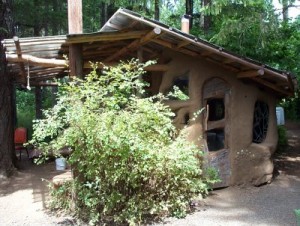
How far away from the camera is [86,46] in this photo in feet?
26.0

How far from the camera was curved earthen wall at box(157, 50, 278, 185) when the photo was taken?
26.7ft

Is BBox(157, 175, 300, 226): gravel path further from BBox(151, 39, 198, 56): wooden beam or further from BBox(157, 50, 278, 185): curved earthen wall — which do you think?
BBox(151, 39, 198, 56): wooden beam

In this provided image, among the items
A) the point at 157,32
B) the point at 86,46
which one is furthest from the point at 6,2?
the point at 157,32

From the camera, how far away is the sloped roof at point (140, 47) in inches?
265

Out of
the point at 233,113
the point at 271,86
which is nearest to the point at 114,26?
the point at 233,113

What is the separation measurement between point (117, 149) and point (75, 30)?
2370 mm

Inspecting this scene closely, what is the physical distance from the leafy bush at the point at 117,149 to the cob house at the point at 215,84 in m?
1.16

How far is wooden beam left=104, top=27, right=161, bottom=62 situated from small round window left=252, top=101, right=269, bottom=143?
3.23 m

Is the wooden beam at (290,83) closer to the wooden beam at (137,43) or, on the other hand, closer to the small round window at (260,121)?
the small round window at (260,121)

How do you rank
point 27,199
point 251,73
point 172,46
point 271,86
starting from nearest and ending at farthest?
point 172,46 < point 251,73 < point 27,199 < point 271,86

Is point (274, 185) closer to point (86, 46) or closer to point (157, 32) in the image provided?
point (157, 32)

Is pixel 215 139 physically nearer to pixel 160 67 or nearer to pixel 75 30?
pixel 160 67

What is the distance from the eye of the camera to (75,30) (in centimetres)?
691

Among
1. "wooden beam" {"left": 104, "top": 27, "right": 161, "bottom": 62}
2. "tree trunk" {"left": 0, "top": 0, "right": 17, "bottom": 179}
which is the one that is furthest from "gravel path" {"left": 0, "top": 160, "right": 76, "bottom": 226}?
"wooden beam" {"left": 104, "top": 27, "right": 161, "bottom": 62}
